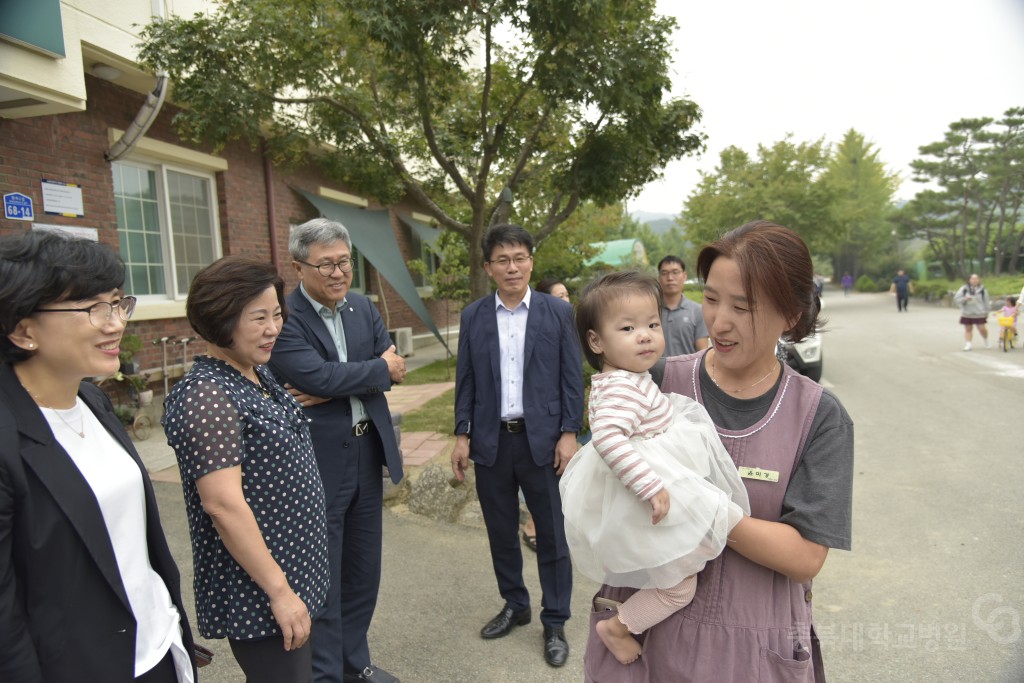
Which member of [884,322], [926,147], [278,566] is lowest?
[884,322]

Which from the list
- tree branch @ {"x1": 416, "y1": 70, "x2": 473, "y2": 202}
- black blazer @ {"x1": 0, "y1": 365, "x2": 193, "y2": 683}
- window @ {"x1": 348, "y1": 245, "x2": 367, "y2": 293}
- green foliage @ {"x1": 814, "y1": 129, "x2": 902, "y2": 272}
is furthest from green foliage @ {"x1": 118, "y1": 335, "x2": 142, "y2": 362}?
green foliage @ {"x1": 814, "y1": 129, "x2": 902, "y2": 272}

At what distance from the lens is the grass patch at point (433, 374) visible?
35.4 feet

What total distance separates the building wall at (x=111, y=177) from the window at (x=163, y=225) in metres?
0.26

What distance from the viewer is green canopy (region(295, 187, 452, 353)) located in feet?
36.9

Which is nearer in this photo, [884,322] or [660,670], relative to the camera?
[660,670]

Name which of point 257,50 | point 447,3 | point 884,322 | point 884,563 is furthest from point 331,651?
point 884,322

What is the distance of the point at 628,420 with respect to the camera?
60.1 inches

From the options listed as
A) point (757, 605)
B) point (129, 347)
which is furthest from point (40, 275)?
point (129, 347)

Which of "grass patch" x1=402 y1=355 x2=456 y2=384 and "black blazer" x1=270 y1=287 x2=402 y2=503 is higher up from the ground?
"black blazer" x1=270 y1=287 x2=402 y2=503

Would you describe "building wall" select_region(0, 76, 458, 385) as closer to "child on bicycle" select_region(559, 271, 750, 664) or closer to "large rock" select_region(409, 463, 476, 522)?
"large rock" select_region(409, 463, 476, 522)

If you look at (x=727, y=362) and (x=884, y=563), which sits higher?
(x=727, y=362)

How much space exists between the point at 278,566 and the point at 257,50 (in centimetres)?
567

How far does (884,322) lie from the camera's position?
2005 cm

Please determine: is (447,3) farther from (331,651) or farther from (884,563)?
(884,563)
